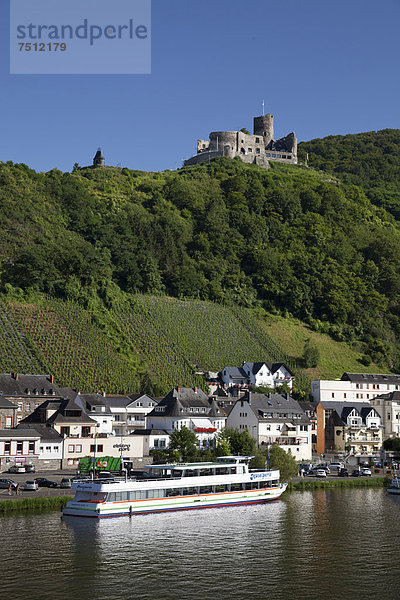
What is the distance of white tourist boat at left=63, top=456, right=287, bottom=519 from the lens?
186 feet

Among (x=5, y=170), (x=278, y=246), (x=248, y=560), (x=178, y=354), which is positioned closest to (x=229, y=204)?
(x=278, y=246)

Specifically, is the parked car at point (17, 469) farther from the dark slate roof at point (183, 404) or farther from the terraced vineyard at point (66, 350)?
the terraced vineyard at point (66, 350)

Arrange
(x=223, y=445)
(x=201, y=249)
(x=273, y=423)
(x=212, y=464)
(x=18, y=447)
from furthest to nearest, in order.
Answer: (x=201, y=249) → (x=273, y=423) → (x=223, y=445) → (x=18, y=447) → (x=212, y=464)

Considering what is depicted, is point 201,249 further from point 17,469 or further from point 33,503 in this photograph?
point 33,503

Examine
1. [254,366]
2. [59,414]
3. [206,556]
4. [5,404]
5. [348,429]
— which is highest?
[254,366]

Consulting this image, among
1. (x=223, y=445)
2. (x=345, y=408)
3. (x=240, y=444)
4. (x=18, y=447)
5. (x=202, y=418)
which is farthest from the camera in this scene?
(x=345, y=408)

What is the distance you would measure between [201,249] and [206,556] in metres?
112

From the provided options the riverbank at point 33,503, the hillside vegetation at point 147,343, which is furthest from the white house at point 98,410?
the riverbank at point 33,503

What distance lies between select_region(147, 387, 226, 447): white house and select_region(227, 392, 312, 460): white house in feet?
9.54

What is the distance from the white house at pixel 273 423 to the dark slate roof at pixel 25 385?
2275cm

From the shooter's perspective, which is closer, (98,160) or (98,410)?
(98,410)

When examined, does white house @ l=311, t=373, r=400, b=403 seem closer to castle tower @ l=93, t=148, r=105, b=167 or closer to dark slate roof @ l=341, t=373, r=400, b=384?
dark slate roof @ l=341, t=373, r=400, b=384

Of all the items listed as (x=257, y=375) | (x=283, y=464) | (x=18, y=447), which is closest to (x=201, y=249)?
(x=257, y=375)

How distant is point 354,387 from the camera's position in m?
121
